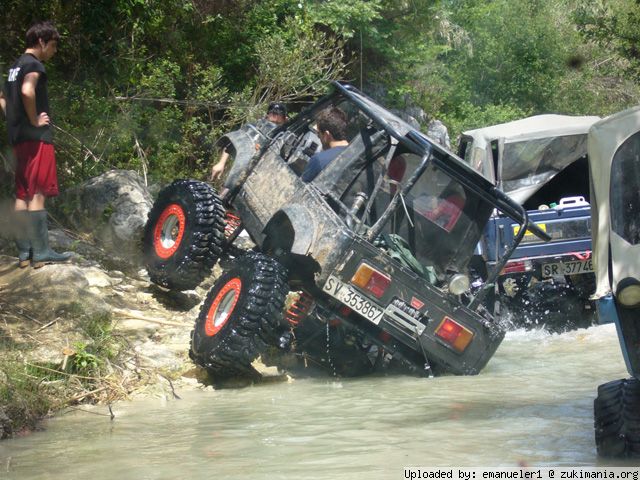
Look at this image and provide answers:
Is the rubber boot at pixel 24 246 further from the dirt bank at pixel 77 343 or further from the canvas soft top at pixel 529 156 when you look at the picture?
the canvas soft top at pixel 529 156

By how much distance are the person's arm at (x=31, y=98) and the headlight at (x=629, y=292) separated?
16.6 feet

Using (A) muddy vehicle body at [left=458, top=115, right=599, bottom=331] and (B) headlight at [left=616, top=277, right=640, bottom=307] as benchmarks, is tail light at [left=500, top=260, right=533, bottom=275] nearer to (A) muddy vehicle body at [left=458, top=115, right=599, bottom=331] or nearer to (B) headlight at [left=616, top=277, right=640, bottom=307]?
(A) muddy vehicle body at [left=458, top=115, right=599, bottom=331]

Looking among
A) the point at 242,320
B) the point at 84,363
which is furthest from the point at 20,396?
the point at 242,320

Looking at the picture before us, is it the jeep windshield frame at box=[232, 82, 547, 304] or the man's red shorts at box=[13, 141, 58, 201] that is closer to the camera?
the jeep windshield frame at box=[232, 82, 547, 304]

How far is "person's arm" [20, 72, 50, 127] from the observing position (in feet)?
25.4

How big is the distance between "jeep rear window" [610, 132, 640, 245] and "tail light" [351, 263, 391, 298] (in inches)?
111

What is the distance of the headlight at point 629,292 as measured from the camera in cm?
447

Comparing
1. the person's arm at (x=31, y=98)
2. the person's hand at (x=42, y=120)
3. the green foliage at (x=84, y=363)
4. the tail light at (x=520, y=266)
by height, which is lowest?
the green foliage at (x=84, y=363)

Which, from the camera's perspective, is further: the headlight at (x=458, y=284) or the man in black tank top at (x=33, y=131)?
the man in black tank top at (x=33, y=131)

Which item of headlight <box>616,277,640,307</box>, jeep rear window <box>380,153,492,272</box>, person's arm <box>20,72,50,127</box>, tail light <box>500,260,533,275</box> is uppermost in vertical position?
person's arm <box>20,72,50,127</box>

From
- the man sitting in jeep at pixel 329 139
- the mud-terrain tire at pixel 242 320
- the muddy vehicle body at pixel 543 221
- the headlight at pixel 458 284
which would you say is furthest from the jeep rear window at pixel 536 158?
the mud-terrain tire at pixel 242 320

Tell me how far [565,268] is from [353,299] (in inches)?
161

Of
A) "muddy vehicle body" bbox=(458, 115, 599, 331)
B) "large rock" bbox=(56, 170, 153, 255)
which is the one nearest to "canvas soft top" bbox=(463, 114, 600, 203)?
"muddy vehicle body" bbox=(458, 115, 599, 331)

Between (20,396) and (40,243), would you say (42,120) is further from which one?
(20,396)
